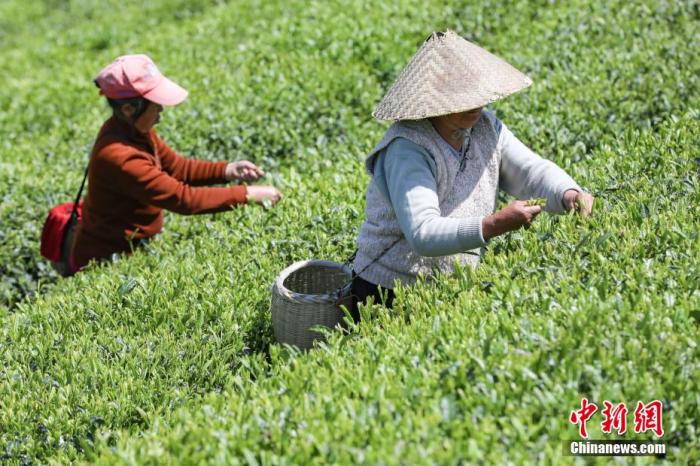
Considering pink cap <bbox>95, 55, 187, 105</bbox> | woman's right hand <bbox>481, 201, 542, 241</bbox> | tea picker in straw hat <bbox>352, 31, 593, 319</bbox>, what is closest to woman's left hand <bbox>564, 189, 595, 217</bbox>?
tea picker in straw hat <bbox>352, 31, 593, 319</bbox>

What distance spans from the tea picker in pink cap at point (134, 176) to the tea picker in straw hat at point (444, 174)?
5.50ft

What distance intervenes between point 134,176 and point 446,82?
8.32 feet

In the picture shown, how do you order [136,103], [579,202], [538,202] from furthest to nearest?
[136,103] < [579,202] < [538,202]

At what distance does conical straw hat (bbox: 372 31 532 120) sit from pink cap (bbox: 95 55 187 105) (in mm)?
2046

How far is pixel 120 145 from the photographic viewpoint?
215 inches

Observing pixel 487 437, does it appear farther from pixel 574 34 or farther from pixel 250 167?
pixel 574 34

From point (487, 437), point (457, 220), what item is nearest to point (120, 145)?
point (457, 220)

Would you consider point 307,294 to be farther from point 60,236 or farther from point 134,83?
point 60,236

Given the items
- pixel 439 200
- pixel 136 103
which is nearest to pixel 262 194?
pixel 136 103

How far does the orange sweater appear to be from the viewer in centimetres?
546

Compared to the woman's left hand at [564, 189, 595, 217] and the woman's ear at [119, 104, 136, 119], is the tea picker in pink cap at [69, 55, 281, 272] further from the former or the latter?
the woman's left hand at [564, 189, 595, 217]

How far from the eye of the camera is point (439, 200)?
3969 mm

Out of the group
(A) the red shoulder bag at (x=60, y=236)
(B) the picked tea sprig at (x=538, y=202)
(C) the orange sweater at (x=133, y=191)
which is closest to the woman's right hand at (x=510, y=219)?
(B) the picked tea sprig at (x=538, y=202)

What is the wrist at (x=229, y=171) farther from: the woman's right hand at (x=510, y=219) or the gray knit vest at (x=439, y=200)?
the woman's right hand at (x=510, y=219)
